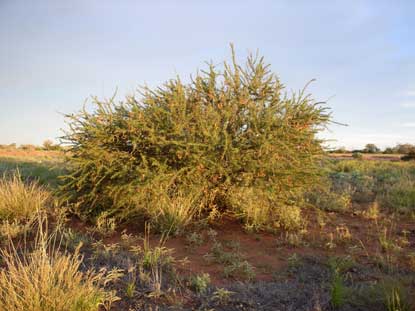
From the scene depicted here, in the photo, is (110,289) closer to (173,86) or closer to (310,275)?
(310,275)

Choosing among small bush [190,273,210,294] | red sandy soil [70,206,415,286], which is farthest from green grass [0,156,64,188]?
small bush [190,273,210,294]

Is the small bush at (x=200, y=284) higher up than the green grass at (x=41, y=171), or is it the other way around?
the green grass at (x=41, y=171)

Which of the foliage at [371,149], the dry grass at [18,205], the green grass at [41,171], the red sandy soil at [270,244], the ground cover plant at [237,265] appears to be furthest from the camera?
the foliage at [371,149]

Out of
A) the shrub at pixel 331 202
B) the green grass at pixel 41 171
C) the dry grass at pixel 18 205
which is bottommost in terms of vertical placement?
the shrub at pixel 331 202

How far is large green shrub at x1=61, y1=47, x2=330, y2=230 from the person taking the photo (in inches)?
251

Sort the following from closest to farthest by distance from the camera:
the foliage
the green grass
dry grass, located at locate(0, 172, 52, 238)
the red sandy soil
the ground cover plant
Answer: the ground cover plant → the red sandy soil → dry grass, located at locate(0, 172, 52, 238) → the green grass → the foliage

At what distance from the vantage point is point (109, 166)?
6.57m

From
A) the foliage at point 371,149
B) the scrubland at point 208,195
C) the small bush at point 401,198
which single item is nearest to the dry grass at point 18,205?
the scrubland at point 208,195

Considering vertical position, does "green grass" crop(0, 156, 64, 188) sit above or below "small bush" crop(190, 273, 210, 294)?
above

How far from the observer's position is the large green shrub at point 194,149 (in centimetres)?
637

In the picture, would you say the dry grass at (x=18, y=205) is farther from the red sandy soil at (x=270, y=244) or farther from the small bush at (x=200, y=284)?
the small bush at (x=200, y=284)

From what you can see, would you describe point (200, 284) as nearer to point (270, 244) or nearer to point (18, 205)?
point (270, 244)

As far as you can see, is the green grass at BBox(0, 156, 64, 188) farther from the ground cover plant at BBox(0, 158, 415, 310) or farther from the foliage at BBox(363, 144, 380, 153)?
the foliage at BBox(363, 144, 380, 153)

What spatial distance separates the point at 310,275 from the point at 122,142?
404 centimetres
